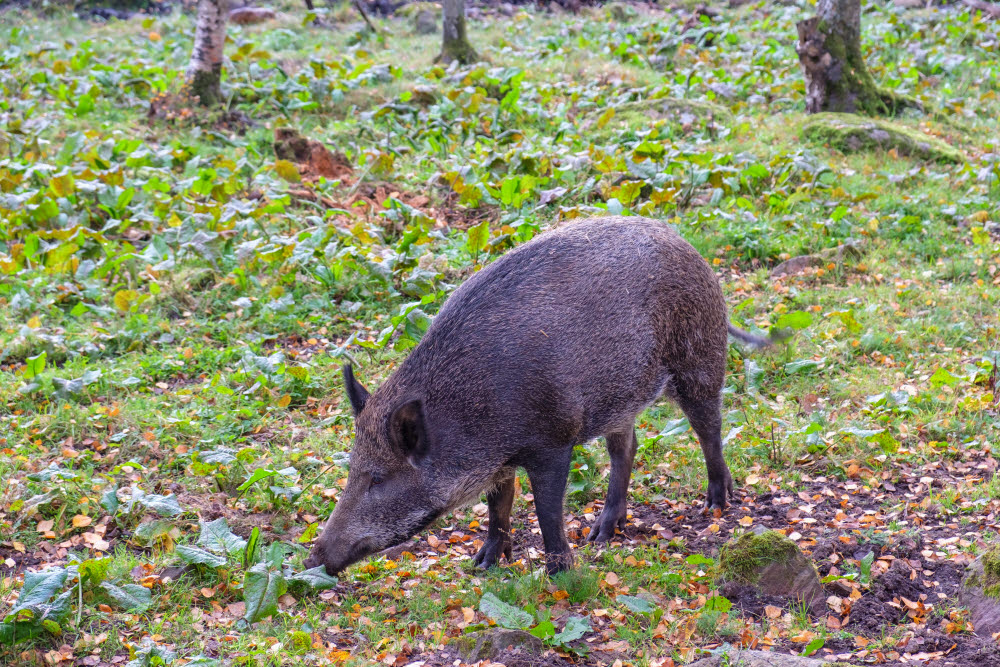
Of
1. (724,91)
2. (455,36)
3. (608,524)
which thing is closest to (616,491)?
(608,524)

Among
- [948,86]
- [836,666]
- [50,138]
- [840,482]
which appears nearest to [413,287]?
[840,482]

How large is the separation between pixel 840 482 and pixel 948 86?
8.58 m

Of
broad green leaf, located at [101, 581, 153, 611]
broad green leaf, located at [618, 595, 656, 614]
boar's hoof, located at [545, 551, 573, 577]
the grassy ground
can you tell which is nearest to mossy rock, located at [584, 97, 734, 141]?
the grassy ground

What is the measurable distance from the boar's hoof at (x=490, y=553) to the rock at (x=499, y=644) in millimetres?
871

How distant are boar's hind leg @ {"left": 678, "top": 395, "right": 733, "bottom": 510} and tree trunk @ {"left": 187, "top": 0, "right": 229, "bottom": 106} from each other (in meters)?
8.23

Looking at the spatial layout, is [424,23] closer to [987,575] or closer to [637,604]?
[637,604]

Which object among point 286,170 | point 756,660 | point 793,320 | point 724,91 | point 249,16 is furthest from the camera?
point 249,16

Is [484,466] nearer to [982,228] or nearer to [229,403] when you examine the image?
[229,403]

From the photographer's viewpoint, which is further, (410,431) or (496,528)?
(496,528)

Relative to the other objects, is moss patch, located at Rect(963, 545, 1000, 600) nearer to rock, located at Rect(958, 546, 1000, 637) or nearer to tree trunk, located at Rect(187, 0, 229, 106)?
rock, located at Rect(958, 546, 1000, 637)

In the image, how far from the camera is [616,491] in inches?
187

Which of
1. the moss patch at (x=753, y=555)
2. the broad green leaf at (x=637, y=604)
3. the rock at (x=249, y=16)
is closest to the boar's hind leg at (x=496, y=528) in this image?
the broad green leaf at (x=637, y=604)

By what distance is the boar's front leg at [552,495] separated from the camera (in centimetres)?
413

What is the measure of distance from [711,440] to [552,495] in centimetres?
115
